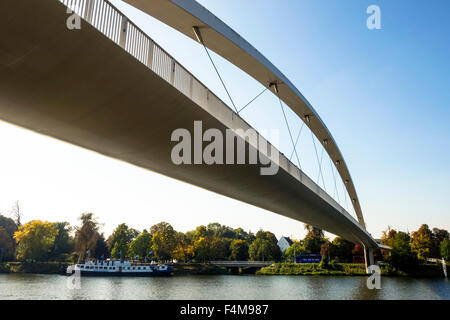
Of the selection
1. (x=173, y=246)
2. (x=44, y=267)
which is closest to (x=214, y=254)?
(x=173, y=246)

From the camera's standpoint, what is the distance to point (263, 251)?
59.2 m

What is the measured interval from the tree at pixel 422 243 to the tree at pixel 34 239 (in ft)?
197

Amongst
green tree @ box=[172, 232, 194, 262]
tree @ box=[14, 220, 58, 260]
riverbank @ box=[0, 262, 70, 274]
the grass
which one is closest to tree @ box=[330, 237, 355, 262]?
the grass

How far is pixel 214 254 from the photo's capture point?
53062 mm

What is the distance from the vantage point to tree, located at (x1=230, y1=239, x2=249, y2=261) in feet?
202

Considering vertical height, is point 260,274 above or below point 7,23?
below

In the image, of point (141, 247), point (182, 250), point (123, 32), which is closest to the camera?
point (123, 32)

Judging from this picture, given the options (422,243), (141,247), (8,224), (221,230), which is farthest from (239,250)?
(8,224)

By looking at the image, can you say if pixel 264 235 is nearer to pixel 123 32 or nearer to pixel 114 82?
pixel 114 82

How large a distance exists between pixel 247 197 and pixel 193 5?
11.5 m

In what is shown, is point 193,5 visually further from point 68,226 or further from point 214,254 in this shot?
point 68,226

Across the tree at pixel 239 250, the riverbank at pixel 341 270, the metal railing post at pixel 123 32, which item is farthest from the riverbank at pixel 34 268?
the metal railing post at pixel 123 32

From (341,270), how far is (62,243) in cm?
4922

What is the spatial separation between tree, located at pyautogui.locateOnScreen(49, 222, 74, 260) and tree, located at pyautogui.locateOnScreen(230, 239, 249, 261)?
31037 millimetres
